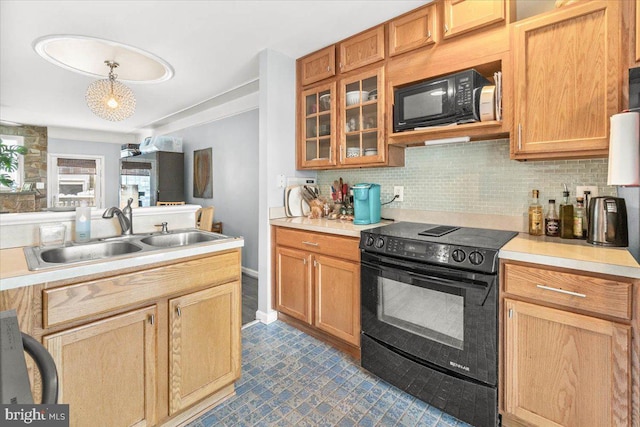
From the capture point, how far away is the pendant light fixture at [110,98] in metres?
2.82

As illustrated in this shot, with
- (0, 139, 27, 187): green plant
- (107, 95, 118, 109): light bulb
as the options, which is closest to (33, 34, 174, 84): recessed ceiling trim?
(107, 95, 118, 109): light bulb

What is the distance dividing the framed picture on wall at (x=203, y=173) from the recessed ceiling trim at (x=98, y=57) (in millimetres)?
1541

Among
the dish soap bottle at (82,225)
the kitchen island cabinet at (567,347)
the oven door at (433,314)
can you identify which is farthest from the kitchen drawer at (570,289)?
the dish soap bottle at (82,225)

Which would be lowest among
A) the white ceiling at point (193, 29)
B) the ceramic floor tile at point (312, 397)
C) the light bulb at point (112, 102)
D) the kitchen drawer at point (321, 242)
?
A: the ceramic floor tile at point (312, 397)

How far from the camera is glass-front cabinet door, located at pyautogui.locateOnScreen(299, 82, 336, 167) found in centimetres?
261

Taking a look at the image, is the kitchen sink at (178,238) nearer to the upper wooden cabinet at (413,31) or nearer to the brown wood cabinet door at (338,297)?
the brown wood cabinet door at (338,297)

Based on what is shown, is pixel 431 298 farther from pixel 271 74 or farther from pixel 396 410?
pixel 271 74

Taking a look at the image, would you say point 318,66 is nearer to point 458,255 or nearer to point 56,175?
point 458,255

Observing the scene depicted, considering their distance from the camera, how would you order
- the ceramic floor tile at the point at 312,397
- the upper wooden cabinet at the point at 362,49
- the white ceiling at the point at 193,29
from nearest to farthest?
the ceramic floor tile at the point at 312,397 < the white ceiling at the point at 193,29 < the upper wooden cabinet at the point at 362,49

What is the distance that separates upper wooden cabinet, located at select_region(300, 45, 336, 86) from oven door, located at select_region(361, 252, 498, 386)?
1.60m

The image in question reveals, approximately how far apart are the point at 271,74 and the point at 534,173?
2.13m

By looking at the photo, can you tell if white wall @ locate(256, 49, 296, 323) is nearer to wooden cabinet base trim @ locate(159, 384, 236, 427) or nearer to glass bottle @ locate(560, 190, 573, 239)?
wooden cabinet base trim @ locate(159, 384, 236, 427)

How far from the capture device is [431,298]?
1.67 metres

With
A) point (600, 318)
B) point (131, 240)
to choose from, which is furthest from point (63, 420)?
point (600, 318)
